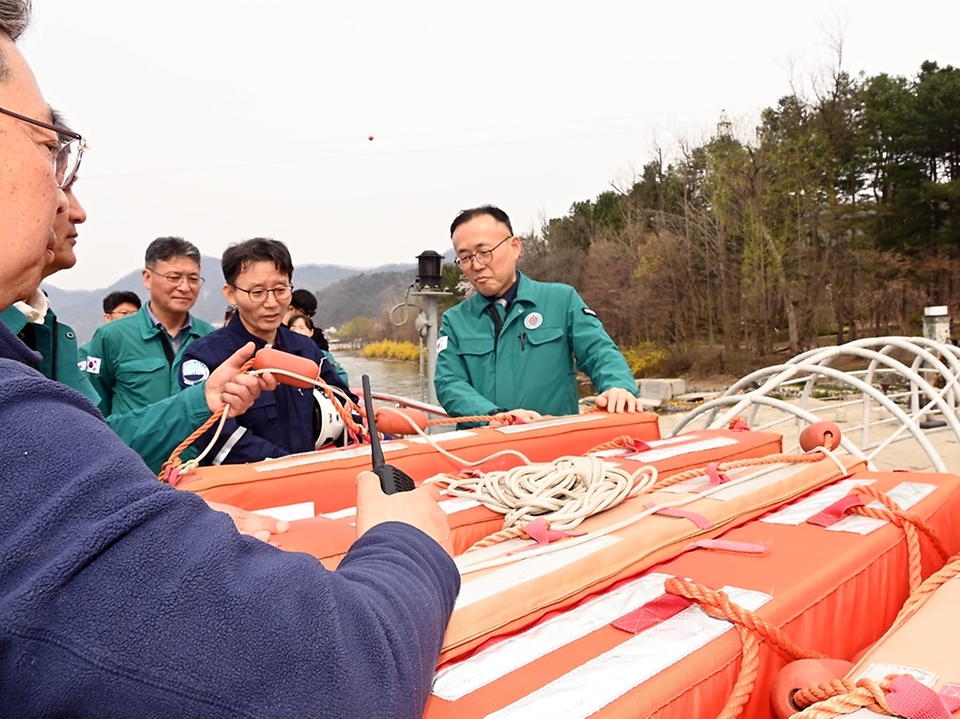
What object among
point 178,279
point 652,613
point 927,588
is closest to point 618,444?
point 927,588

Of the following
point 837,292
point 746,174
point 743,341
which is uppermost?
point 746,174

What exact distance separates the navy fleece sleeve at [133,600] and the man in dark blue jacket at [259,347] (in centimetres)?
174

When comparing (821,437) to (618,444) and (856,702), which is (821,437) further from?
(856,702)

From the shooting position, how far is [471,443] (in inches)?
86.3

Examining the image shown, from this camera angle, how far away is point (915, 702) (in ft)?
2.76

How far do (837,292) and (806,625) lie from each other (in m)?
18.5

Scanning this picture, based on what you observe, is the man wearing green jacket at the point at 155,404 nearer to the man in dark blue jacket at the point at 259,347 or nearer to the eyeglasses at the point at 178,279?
the man in dark blue jacket at the point at 259,347

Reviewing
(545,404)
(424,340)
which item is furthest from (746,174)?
→ (545,404)

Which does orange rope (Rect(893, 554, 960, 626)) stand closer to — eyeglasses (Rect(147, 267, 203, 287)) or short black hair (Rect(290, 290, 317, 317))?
eyeglasses (Rect(147, 267, 203, 287))

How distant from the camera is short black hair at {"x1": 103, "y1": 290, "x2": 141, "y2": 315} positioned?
20.4 feet

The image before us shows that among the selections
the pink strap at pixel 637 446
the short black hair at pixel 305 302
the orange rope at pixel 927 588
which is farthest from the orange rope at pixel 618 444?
the short black hair at pixel 305 302

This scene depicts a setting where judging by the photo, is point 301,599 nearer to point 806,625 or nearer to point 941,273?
point 806,625

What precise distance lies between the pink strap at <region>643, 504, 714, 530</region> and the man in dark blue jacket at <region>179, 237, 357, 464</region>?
1241 mm

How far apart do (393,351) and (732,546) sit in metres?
40.1
